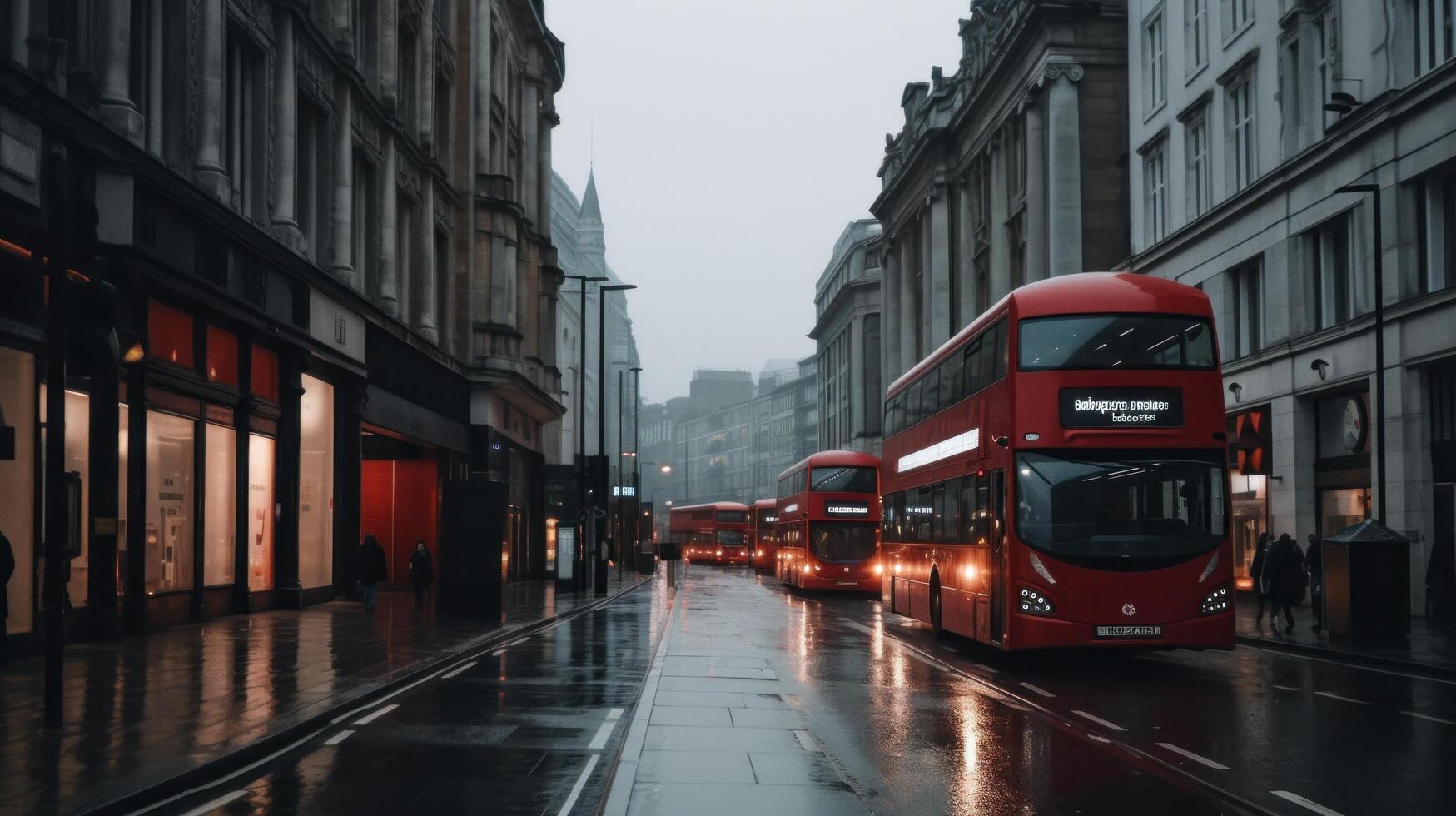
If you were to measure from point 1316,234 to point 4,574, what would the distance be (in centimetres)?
2687

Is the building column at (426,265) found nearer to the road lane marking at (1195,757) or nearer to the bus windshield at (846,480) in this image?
the bus windshield at (846,480)

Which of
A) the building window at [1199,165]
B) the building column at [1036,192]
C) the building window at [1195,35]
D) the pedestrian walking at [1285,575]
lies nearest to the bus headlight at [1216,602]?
the pedestrian walking at [1285,575]

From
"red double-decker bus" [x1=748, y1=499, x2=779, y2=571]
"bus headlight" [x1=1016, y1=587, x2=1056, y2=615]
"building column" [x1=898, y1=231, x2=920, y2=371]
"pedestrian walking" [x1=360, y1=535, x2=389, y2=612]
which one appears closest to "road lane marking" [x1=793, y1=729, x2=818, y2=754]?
"bus headlight" [x1=1016, y1=587, x2=1056, y2=615]

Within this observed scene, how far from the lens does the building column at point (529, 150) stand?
52875 mm

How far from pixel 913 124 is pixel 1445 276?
180ft

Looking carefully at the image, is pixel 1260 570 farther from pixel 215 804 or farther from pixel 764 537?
pixel 764 537

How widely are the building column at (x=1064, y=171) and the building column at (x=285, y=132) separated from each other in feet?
91.5

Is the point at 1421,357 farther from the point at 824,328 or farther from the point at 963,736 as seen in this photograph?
the point at 824,328

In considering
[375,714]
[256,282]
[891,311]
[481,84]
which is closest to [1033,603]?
[375,714]

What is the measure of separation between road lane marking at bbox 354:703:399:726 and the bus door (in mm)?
7282

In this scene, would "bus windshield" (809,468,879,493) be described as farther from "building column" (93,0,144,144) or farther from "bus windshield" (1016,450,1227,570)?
"building column" (93,0,144,144)

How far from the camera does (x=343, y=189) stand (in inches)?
1185

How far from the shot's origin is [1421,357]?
27.2m

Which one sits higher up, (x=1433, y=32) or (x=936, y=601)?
(x=1433, y=32)
